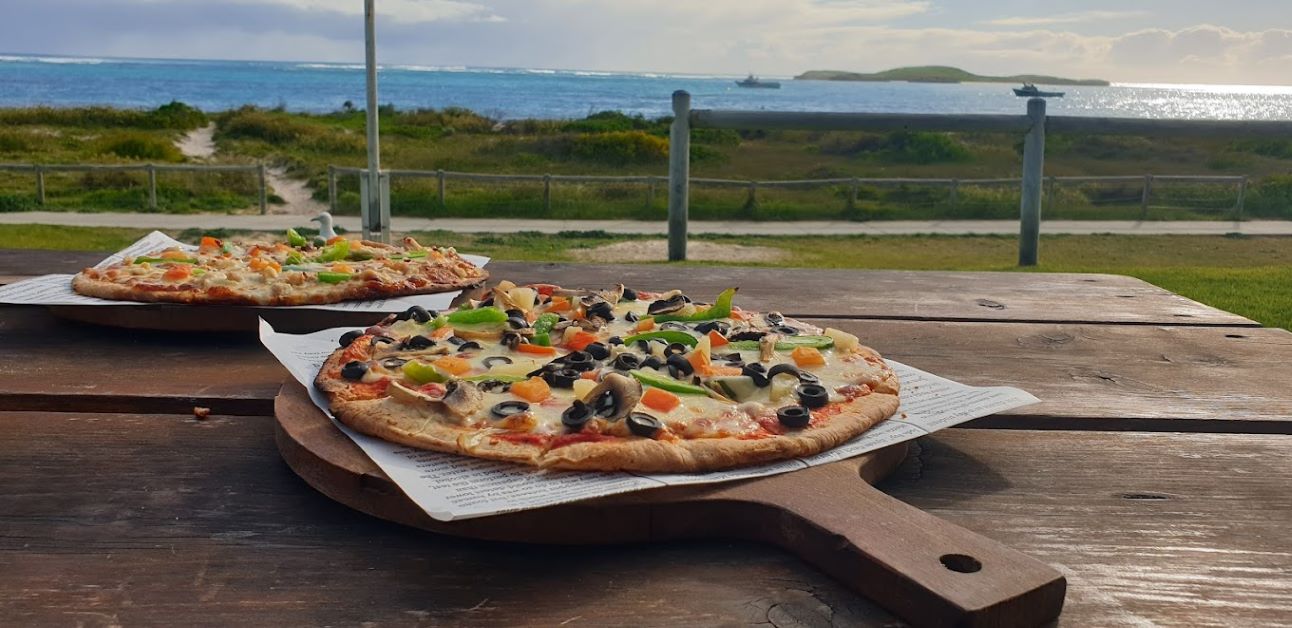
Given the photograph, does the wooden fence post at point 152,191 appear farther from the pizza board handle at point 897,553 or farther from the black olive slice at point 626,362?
the pizza board handle at point 897,553

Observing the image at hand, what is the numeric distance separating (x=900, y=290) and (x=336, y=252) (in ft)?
5.63

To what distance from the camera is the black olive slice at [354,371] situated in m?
1.81

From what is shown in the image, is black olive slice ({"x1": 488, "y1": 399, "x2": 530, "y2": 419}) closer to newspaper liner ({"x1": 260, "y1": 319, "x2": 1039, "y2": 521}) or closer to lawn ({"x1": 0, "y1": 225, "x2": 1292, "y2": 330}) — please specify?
newspaper liner ({"x1": 260, "y1": 319, "x2": 1039, "y2": 521})

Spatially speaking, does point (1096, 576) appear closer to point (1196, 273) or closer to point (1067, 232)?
point (1196, 273)

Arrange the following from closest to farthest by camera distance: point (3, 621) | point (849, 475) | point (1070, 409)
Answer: point (3, 621), point (849, 475), point (1070, 409)

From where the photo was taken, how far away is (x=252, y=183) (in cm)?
2517

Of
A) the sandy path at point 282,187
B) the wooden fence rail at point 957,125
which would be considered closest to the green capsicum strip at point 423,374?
the wooden fence rail at point 957,125

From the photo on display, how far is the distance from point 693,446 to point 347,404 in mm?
536

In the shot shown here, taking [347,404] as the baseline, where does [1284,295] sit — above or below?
below

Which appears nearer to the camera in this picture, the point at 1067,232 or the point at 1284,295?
the point at 1284,295

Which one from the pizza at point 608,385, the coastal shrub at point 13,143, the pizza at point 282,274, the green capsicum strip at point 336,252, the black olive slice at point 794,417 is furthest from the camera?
the coastal shrub at point 13,143

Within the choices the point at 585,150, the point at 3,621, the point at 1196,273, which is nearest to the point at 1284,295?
the point at 1196,273

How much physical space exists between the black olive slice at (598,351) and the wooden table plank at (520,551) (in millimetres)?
564

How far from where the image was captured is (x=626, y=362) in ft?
6.18
